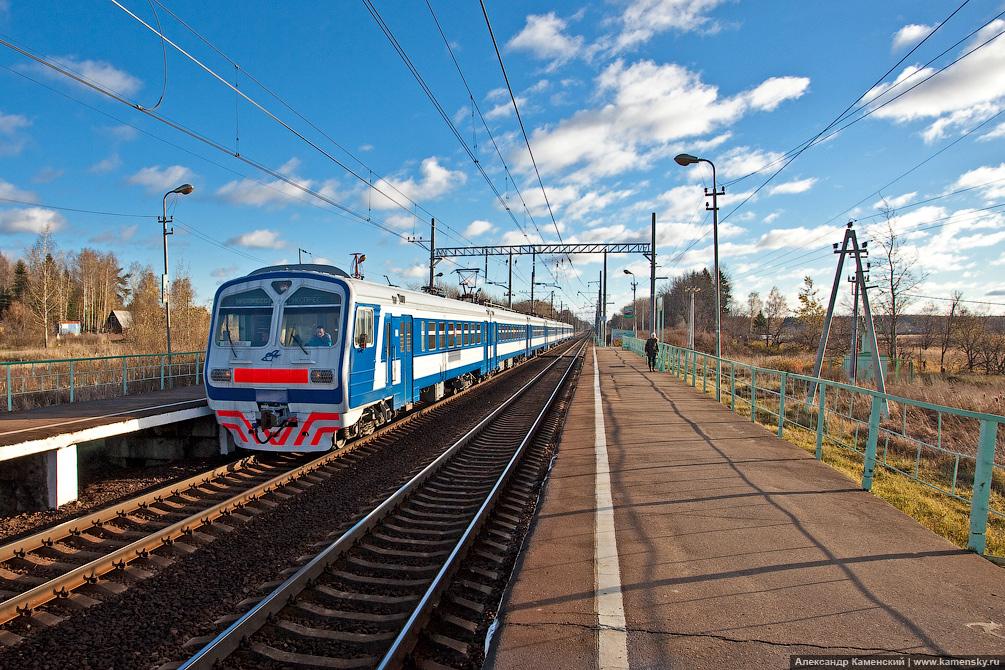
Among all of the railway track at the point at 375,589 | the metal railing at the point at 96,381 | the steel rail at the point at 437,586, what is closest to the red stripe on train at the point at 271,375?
the railway track at the point at 375,589

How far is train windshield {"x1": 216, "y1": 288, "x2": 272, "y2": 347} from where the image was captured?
333 inches

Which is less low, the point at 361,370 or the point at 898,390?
the point at 361,370

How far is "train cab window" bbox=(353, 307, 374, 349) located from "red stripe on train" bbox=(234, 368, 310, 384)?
2.90 feet

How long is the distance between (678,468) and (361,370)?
16.0 ft

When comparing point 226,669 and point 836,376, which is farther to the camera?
point 836,376

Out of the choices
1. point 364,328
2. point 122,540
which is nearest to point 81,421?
point 122,540

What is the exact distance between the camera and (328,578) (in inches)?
178

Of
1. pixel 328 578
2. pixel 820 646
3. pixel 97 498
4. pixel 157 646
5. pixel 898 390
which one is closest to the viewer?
pixel 820 646

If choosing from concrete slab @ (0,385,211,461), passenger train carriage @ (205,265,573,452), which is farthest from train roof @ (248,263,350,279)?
concrete slab @ (0,385,211,461)

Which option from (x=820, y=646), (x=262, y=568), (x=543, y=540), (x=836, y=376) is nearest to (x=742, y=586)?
(x=820, y=646)

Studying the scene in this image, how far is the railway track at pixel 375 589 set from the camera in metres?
3.47

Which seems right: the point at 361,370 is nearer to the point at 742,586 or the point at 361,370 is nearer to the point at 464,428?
the point at 464,428

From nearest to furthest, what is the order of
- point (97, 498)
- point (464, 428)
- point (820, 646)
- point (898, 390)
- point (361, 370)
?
point (820, 646) < point (97, 498) < point (361, 370) < point (464, 428) < point (898, 390)

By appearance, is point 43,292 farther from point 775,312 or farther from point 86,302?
point 775,312
